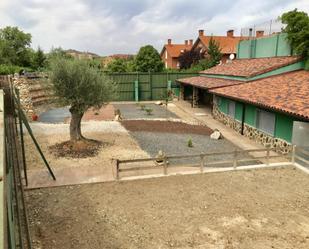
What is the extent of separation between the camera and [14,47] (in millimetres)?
73188

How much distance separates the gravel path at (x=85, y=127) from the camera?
1878 cm

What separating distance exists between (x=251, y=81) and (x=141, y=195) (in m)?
14.0

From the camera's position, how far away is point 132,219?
27.4 ft

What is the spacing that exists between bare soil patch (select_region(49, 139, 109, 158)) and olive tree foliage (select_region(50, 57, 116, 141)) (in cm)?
71

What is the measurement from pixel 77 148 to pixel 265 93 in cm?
1063

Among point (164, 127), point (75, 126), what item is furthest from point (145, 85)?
point (75, 126)

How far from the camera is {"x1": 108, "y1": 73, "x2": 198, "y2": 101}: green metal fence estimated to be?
33.8m

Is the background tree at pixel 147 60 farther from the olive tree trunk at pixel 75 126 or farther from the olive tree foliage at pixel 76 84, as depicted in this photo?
the olive tree trunk at pixel 75 126

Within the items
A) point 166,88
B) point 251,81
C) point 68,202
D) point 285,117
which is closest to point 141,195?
point 68,202

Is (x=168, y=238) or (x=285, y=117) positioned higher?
(x=285, y=117)

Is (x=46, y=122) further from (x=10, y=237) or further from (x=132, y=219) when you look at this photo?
(x=10, y=237)

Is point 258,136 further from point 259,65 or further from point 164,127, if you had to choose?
point 259,65

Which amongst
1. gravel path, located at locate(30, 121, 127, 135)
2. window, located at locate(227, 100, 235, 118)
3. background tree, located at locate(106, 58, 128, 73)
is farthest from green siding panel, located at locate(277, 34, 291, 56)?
background tree, located at locate(106, 58, 128, 73)

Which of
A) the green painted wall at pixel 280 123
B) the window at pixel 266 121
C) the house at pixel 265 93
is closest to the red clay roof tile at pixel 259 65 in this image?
the house at pixel 265 93
